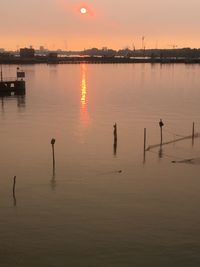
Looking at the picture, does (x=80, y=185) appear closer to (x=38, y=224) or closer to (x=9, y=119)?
(x=38, y=224)

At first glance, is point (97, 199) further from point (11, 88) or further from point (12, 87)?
point (12, 87)

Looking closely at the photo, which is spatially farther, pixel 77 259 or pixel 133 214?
pixel 133 214

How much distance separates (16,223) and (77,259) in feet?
18.4

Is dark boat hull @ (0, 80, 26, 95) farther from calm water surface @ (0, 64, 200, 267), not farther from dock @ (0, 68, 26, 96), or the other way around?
calm water surface @ (0, 64, 200, 267)

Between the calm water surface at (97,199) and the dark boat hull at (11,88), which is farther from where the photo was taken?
the dark boat hull at (11,88)

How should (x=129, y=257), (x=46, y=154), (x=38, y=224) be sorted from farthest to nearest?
(x=46, y=154)
(x=38, y=224)
(x=129, y=257)

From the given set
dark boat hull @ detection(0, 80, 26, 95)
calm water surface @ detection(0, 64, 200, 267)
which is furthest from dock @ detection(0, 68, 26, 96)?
calm water surface @ detection(0, 64, 200, 267)

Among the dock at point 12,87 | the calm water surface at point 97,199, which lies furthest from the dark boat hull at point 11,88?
the calm water surface at point 97,199

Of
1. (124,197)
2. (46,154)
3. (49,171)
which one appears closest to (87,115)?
(46,154)

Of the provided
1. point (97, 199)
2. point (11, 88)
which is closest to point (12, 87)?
point (11, 88)

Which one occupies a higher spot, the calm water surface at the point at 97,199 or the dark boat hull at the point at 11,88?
the dark boat hull at the point at 11,88

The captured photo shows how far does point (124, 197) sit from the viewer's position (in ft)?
104

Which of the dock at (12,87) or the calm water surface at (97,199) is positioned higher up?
the dock at (12,87)

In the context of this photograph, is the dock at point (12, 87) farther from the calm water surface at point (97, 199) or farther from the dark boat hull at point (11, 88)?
the calm water surface at point (97, 199)
